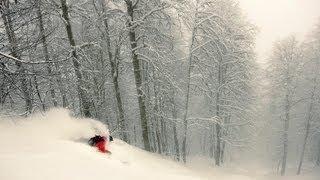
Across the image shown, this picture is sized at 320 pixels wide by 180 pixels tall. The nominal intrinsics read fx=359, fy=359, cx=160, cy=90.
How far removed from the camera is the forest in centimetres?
895

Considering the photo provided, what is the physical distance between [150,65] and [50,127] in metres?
10.0

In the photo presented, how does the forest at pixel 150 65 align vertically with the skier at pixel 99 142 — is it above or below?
above

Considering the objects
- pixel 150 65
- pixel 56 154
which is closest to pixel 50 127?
pixel 56 154

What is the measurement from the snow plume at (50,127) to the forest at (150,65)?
33 cm

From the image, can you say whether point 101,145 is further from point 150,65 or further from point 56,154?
point 150,65

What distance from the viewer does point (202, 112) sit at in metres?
29.8

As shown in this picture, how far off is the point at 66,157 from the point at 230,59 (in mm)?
18369

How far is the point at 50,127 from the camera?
8078mm

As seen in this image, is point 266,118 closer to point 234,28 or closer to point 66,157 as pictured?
point 234,28

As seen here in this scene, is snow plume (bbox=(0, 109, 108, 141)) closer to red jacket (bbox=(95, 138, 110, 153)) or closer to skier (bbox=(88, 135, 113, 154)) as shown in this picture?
skier (bbox=(88, 135, 113, 154))

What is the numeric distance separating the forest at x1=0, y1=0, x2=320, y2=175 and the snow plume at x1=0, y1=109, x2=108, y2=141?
0.33 metres

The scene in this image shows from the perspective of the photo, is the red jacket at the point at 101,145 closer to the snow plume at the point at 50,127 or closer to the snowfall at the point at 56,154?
the snowfall at the point at 56,154

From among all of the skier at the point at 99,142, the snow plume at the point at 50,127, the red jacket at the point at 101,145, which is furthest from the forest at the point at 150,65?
the red jacket at the point at 101,145

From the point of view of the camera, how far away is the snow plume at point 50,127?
280 inches
